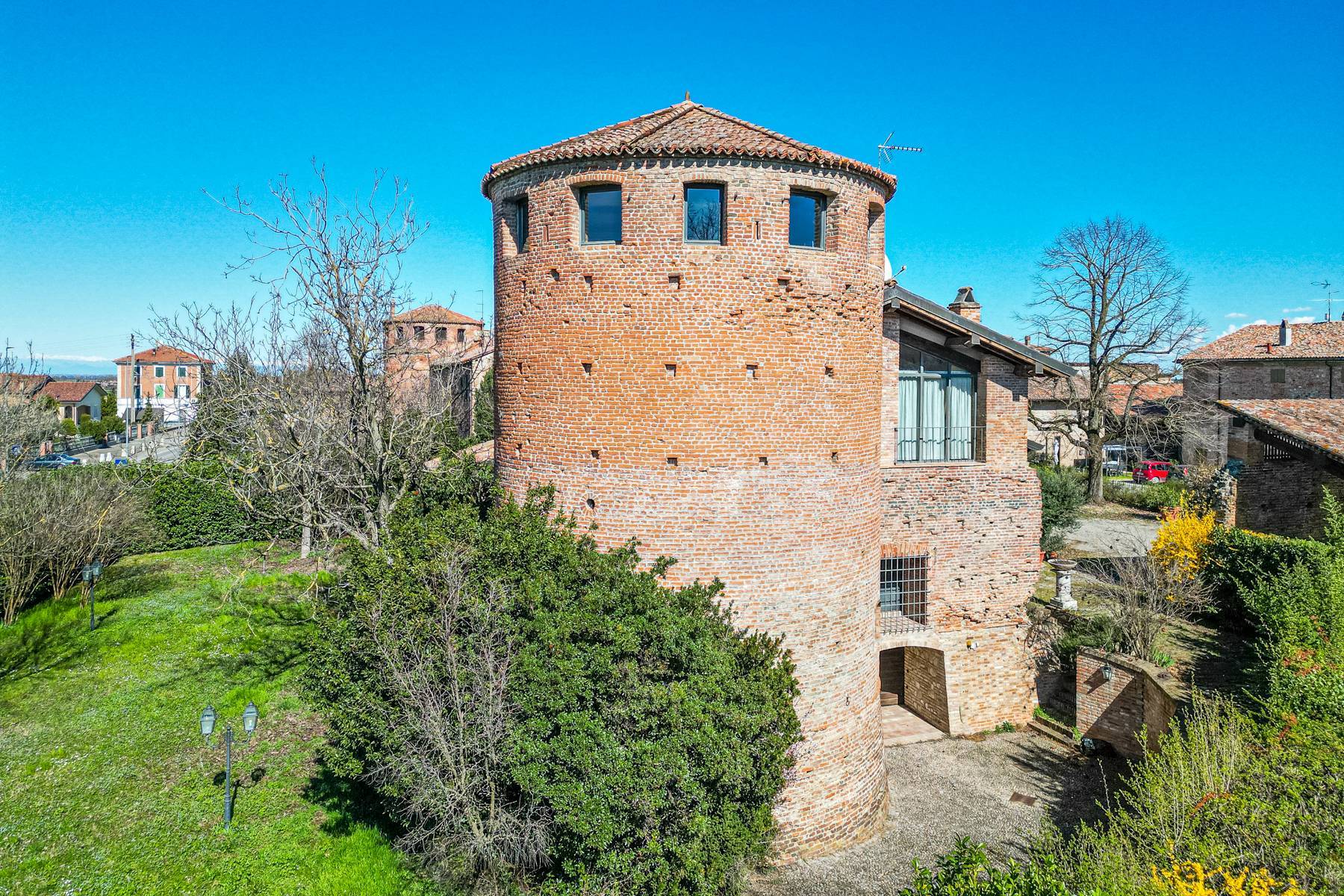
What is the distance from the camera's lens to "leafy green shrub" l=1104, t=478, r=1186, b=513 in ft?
102

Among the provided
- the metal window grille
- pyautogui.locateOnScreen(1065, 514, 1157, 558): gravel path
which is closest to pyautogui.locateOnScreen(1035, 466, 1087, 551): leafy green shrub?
pyautogui.locateOnScreen(1065, 514, 1157, 558): gravel path

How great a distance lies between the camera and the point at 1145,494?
3241 centimetres

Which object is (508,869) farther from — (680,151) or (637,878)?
(680,151)

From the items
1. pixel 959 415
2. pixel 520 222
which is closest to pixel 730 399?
pixel 520 222

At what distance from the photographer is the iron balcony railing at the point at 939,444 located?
47.9 ft

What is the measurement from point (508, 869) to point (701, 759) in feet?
10.3

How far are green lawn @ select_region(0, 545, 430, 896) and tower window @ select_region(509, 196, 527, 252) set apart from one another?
29.9 feet

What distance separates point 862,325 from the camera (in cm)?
1120

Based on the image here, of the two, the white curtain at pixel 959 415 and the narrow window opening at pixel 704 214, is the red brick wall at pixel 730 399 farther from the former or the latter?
the white curtain at pixel 959 415

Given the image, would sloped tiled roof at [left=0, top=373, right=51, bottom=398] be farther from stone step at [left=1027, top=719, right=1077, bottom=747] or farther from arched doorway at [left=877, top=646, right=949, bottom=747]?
stone step at [left=1027, top=719, right=1077, bottom=747]

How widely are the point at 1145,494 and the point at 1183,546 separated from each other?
18357 millimetres

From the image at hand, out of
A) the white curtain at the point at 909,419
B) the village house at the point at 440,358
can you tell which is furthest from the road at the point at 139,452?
the white curtain at the point at 909,419

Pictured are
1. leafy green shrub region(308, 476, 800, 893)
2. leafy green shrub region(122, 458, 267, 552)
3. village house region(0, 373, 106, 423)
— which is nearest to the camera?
leafy green shrub region(308, 476, 800, 893)

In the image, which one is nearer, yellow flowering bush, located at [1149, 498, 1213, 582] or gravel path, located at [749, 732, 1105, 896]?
gravel path, located at [749, 732, 1105, 896]
